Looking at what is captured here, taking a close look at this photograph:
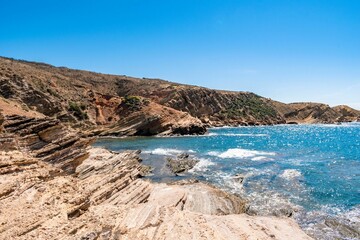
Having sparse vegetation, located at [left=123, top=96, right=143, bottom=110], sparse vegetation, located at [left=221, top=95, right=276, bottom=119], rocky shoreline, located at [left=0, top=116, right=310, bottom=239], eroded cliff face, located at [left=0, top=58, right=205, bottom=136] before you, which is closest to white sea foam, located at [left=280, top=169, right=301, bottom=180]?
rocky shoreline, located at [left=0, top=116, right=310, bottom=239]

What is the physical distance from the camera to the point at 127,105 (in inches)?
3772

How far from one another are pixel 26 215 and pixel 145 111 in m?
74.9

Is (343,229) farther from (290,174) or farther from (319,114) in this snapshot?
(319,114)

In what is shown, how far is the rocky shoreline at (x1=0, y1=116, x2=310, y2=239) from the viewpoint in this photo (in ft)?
39.9

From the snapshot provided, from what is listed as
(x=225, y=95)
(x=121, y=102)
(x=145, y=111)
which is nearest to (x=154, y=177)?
(x=145, y=111)

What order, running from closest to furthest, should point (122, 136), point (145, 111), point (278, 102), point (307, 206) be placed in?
point (307, 206) → point (122, 136) → point (145, 111) → point (278, 102)

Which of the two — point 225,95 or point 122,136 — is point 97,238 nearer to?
point 122,136

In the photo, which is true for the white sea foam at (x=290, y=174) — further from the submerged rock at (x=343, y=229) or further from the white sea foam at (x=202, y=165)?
the submerged rock at (x=343, y=229)

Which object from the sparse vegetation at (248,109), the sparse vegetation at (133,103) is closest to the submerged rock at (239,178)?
the sparse vegetation at (133,103)

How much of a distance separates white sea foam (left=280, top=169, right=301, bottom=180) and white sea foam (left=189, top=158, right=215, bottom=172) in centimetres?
844

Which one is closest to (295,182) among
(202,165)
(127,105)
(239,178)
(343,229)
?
(239,178)

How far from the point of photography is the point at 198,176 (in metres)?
32.4

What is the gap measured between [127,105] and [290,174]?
69.0 meters

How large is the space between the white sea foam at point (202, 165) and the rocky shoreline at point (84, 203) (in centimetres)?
1134
